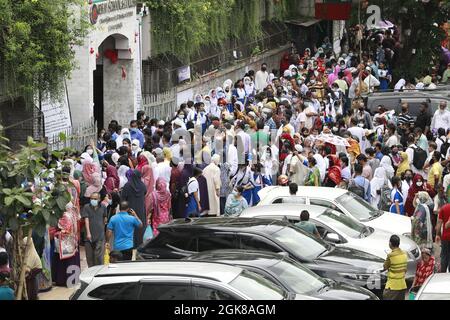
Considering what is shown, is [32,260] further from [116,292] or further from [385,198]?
[385,198]

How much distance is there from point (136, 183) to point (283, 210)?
262 centimetres

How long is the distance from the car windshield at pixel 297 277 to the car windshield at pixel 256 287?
46 centimetres

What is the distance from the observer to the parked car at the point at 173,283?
41.1ft

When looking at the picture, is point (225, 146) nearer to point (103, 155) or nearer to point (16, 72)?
point (103, 155)

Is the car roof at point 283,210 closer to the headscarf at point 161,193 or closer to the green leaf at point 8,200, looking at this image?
the headscarf at point 161,193

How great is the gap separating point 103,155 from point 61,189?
7.78 meters

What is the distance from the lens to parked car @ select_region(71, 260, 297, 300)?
12.5m

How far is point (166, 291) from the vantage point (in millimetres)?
12570

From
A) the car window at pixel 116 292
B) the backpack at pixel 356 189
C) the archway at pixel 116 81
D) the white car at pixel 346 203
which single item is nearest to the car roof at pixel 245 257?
the car window at pixel 116 292

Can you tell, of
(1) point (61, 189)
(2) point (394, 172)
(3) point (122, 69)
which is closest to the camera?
(1) point (61, 189)

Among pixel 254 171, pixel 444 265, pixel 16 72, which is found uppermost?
pixel 16 72

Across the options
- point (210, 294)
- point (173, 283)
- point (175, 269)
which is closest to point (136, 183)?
point (175, 269)

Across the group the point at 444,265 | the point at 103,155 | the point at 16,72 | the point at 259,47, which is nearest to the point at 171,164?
the point at 103,155

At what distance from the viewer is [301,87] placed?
105ft
